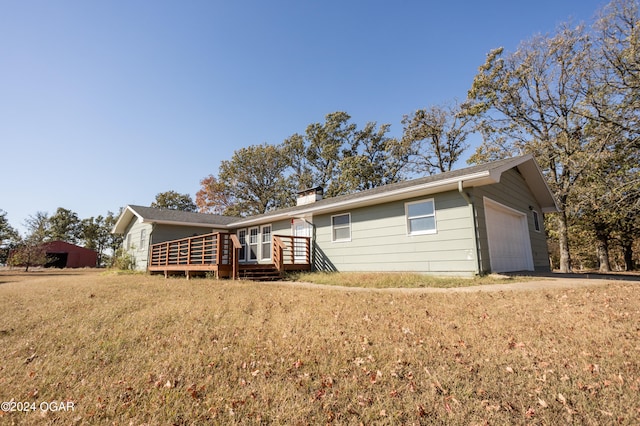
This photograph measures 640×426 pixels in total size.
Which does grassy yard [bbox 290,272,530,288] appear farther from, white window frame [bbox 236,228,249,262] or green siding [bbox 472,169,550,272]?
white window frame [bbox 236,228,249,262]

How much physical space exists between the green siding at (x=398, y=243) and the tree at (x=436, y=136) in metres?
14.9

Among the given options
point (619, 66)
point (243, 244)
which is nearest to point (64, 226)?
point (243, 244)

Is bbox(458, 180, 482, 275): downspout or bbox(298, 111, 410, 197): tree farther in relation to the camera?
bbox(298, 111, 410, 197): tree

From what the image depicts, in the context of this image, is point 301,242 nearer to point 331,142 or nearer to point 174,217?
point 174,217

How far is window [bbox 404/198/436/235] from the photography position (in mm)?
9258

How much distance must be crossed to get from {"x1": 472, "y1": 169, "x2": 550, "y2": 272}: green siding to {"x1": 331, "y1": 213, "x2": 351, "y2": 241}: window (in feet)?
15.3

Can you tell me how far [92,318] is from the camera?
530 cm

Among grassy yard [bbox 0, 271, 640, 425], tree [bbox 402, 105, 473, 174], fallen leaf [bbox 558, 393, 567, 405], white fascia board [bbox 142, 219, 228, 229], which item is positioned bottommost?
fallen leaf [bbox 558, 393, 567, 405]

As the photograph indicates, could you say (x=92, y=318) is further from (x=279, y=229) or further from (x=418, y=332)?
(x=279, y=229)

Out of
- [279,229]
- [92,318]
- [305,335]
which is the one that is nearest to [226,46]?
[279,229]

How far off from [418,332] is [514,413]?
178 cm

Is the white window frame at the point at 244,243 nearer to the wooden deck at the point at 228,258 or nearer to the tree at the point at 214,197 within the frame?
the wooden deck at the point at 228,258

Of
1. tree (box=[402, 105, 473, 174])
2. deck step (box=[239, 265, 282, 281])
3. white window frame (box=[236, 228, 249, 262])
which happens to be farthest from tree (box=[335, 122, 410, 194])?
deck step (box=[239, 265, 282, 281])

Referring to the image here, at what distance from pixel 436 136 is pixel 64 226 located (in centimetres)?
5868
